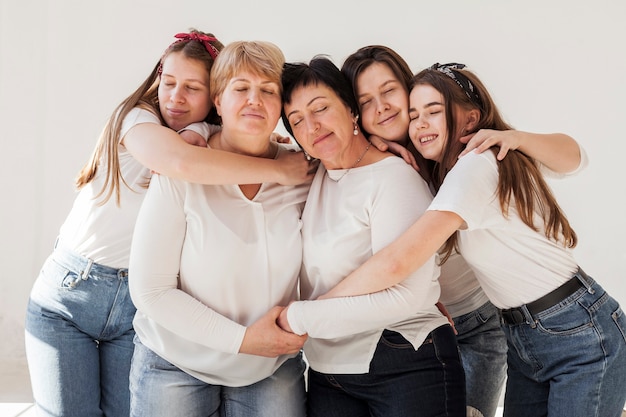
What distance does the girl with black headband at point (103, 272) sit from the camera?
2264 millimetres

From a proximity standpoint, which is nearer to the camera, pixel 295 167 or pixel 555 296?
pixel 555 296

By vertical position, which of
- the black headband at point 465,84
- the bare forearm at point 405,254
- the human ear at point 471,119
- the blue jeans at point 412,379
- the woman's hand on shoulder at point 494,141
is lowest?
the blue jeans at point 412,379

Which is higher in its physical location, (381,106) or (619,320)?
(381,106)

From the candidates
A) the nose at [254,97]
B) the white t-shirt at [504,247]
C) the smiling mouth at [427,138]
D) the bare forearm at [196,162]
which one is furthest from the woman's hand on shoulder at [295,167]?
the white t-shirt at [504,247]

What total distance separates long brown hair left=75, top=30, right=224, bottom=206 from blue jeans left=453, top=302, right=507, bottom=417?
1238mm

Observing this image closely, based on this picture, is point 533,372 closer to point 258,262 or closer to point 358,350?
point 358,350

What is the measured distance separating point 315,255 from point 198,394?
0.57 m

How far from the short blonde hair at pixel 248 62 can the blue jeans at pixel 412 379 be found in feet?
3.04

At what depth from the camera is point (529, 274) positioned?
1935mm

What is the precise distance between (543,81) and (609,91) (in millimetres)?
541

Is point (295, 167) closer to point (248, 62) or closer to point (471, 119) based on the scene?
point (248, 62)

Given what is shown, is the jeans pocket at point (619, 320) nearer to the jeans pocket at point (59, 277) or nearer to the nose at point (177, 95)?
the nose at point (177, 95)

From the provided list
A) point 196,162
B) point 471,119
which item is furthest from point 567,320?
point 196,162

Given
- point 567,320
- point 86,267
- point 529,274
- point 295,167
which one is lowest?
point 86,267
